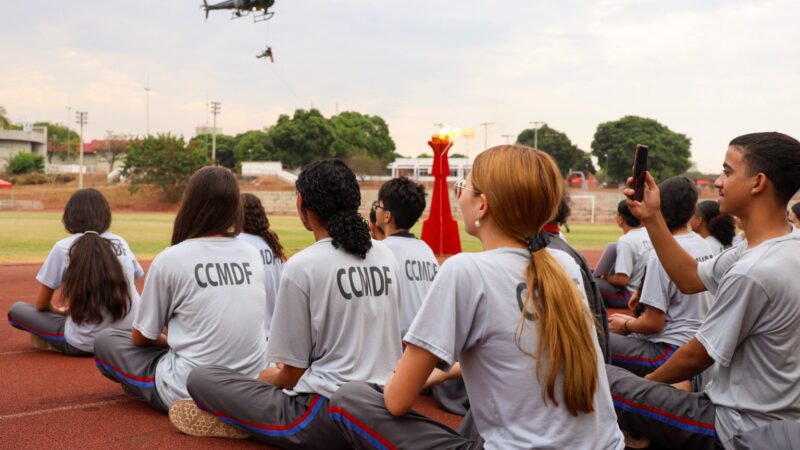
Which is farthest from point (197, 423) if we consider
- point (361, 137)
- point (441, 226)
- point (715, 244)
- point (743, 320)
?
point (361, 137)

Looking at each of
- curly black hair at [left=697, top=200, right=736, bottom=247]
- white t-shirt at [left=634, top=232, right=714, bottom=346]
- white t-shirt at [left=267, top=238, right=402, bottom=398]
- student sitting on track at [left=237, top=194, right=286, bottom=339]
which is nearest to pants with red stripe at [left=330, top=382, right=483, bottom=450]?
white t-shirt at [left=267, top=238, right=402, bottom=398]

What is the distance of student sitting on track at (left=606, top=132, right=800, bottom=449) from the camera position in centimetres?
303

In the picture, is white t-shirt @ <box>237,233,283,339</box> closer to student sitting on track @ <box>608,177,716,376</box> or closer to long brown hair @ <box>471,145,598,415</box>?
student sitting on track @ <box>608,177,716,376</box>

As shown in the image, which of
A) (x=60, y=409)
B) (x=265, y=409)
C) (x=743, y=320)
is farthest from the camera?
(x=60, y=409)

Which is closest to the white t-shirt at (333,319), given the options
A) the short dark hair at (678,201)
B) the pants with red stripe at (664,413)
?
the pants with red stripe at (664,413)

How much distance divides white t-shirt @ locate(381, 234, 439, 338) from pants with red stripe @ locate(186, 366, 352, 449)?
1.67m

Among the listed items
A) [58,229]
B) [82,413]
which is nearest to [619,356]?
[82,413]

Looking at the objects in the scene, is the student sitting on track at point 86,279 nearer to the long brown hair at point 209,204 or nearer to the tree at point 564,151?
the long brown hair at point 209,204

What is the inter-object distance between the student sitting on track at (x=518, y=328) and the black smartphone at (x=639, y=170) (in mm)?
842

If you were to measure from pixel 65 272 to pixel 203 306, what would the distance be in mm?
2401

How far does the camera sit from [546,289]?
2365mm

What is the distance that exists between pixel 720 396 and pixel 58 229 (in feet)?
97.8

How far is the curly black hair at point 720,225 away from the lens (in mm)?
7625

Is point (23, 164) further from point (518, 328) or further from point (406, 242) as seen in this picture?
point (518, 328)
